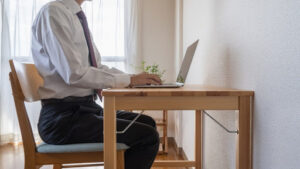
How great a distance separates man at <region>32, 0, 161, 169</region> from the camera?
1.00 meters

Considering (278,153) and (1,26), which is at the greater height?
(1,26)

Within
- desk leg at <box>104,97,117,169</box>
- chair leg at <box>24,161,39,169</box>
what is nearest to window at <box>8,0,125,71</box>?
chair leg at <box>24,161,39,169</box>

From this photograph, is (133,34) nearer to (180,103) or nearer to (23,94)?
(23,94)

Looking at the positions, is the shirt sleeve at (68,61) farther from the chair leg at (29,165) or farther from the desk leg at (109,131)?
the chair leg at (29,165)

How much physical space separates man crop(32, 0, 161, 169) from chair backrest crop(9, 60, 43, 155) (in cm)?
5

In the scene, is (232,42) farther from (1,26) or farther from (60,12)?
(1,26)

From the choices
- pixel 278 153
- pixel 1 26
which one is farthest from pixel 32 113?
pixel 278 153

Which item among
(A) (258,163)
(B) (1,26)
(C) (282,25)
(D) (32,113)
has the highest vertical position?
(B) (1,26)

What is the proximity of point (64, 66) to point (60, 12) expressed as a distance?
26 cm

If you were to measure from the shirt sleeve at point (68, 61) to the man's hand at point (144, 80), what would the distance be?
27 mm

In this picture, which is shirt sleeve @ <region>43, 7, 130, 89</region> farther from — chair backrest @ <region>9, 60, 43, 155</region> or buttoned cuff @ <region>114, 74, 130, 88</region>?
chair backrest @ <region>9, 60, 43, 155</region>

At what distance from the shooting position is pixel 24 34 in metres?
2.78

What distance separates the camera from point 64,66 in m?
1.00

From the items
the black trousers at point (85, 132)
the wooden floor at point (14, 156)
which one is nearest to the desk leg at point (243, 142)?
the black trousers at point (85, 132)
